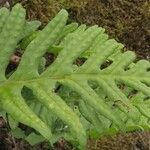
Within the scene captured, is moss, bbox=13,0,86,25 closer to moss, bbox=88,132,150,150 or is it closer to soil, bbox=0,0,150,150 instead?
soil, bbox=0,0,150,150

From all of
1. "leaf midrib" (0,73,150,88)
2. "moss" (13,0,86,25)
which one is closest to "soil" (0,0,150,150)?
"moss" (13,0,86,25)

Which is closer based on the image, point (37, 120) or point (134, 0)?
point (37, 120)

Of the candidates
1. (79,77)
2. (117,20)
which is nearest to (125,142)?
(117,20)

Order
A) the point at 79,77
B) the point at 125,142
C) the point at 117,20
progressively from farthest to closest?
the point at 117,20
the point at 125,142
the point at 79,77

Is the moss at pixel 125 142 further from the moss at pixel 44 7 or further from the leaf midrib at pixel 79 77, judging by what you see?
the leaf midrib at pixel 79 77

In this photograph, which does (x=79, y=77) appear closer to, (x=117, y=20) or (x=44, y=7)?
(x=44, y=7)

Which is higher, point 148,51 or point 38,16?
point 38,16

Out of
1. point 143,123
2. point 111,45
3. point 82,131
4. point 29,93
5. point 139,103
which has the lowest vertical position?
point 143,123

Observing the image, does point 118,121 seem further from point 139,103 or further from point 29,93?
point 139,103

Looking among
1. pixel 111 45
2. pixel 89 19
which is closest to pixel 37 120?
pixel 111 45
